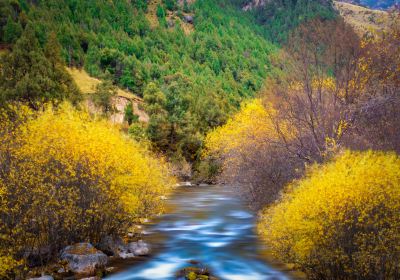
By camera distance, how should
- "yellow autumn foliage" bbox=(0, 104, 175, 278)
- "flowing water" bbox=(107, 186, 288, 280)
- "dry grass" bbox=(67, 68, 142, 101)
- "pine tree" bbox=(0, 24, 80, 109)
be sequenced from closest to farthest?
"yellow autumn foliage" bbox=(0, 104, 175, 278) < "flowing water" bbox=(107, 186, 288, 280) < "pine tree" bbox=(0, 24, 80, 109) < "dry grass" bbox=(67, 68, 142, 101)

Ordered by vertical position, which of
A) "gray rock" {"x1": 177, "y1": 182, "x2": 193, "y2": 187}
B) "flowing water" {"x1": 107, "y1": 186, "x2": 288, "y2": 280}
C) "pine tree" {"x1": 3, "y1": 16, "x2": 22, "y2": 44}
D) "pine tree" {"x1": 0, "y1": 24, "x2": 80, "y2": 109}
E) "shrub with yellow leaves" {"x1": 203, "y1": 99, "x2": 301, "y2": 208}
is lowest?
"gray rock" {"x1": 177, "y1": 182, "x2": 193, "y2": 187}

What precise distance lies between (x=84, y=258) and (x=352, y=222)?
13.0m

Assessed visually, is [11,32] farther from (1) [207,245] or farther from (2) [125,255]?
(2) [125,255]

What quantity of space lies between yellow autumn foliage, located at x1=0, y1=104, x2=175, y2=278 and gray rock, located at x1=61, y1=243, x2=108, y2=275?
37.6 inches

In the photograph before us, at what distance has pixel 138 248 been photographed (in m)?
26.1

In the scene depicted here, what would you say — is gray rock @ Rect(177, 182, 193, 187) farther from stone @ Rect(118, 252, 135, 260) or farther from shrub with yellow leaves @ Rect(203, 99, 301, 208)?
stone @ Rect(118, 252, 135, 260)

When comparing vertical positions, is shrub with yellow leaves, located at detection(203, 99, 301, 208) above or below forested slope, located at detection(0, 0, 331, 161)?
below

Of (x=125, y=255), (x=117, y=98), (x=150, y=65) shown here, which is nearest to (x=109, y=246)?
(x=125, y=255)

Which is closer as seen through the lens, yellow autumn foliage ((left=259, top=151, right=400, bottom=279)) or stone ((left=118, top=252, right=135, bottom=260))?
yellow autumn foliage ((left=259, top=151, right=400, bottom=279))

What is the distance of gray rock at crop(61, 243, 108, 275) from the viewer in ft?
69.9

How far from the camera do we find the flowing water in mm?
22531

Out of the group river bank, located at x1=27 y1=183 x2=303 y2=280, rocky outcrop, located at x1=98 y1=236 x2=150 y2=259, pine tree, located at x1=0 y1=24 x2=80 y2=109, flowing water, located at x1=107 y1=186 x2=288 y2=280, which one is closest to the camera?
river bank, located at x1=27 y1=183 x2=303 y2=280

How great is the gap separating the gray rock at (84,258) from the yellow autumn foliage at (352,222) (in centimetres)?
1014

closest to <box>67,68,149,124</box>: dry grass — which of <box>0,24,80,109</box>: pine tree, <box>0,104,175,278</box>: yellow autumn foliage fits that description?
<box>0,24,80,109</box>: pine tree
